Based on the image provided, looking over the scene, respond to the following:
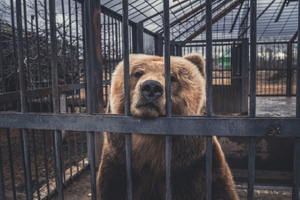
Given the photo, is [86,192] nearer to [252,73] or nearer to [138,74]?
[138,74]

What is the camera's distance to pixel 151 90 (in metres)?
1.47

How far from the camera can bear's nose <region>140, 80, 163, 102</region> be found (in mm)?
1459

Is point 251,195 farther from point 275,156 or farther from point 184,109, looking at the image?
point 275,156

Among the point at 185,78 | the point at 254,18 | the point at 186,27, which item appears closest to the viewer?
the point at 254,18

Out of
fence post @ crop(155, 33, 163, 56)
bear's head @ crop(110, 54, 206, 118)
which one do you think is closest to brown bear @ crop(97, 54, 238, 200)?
bear's head @ crop(110, 54, 206, 118)

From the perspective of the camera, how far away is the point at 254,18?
112 cm

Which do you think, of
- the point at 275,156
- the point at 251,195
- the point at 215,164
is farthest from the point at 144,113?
the point at 275,156

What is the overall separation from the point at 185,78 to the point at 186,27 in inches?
274

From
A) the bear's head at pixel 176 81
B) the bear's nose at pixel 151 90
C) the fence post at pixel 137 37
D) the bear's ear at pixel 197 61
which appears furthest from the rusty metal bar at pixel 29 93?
→ the fence post at pixel 137 37

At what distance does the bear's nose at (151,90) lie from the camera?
1459 mm

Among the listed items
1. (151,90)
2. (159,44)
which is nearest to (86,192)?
(151,90)

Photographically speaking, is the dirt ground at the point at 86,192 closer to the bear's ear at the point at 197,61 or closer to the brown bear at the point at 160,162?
the brown bear at the point at 160,162

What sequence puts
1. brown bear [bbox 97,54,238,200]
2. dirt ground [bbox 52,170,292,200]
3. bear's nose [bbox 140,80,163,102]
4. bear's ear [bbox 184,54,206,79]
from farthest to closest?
dirt ground [bbox 52,170,292,200], bear's ear [bbox 184,54,206,79], brown bear [bbox 97,54,238,200], bear's nose [bbox 140,80,163,102]

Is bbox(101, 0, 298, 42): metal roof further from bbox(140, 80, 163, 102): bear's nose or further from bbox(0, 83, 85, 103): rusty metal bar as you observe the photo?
bbox(140, 80, 163, 102): bear's nose
